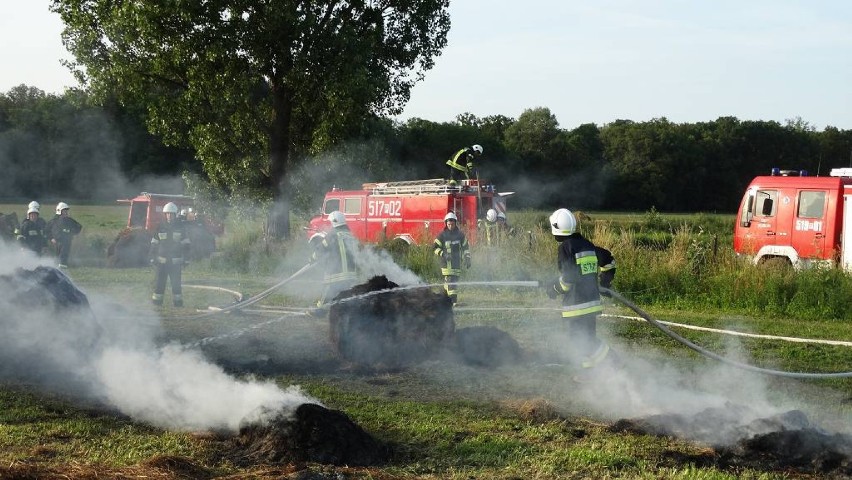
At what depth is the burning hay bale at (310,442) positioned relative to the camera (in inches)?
211

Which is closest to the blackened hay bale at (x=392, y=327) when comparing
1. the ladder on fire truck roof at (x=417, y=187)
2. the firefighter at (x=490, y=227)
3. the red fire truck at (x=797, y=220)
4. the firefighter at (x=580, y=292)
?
the firefighter at (x=580, y=292)

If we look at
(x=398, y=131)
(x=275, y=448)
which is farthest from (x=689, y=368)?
(x=398, y=131)

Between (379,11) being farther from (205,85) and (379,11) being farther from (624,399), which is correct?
(624,399)

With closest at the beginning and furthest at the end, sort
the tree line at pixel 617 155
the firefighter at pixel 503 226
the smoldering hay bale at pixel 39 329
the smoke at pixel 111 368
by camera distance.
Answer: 1. the smoke at pixel 111 368
2. the smoldering hay bale at pixel 39 329
3. the firefighter at pixel 503 226
4. the tree line at pixel 617 155

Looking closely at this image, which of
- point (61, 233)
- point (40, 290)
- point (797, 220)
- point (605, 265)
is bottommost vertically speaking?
point (40, 290)

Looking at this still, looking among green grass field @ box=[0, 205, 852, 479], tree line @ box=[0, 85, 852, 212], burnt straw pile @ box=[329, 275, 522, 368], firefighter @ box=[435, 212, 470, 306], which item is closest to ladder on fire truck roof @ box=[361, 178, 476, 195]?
green grass field @ box=[0, 205, 852, 479]

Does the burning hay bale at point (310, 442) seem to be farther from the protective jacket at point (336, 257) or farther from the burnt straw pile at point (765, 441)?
the protective jacket at point (336, 257)

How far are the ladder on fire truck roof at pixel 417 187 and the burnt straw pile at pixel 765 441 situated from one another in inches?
580

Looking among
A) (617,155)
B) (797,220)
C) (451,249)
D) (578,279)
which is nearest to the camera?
(578,279)

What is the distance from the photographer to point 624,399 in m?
7.48

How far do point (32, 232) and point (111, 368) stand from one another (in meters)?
10.3

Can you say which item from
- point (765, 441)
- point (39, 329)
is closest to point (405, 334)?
point (39, 329)

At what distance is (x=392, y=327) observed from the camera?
9555 mm

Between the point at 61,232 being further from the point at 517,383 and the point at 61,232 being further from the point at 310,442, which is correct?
the point at 310,442
